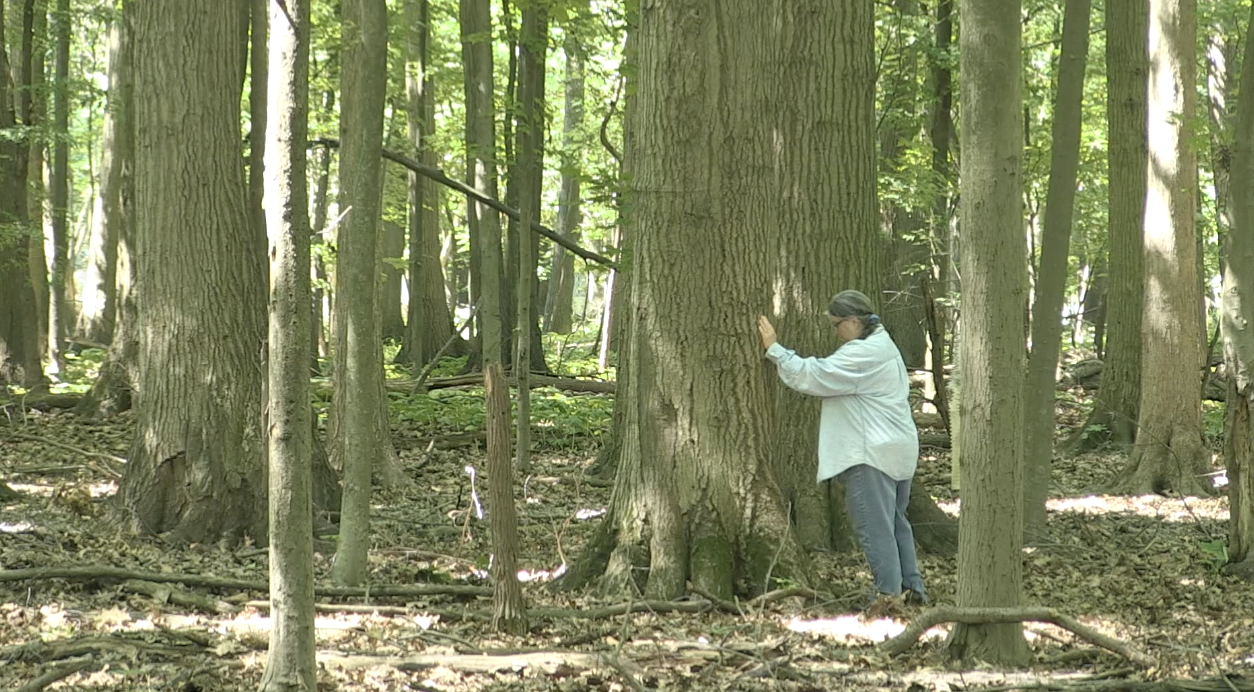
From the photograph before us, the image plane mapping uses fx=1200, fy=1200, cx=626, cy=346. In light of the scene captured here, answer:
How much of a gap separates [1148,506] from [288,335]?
27.9ft

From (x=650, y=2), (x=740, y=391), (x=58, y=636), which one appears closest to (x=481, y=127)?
(x=650, y=2)

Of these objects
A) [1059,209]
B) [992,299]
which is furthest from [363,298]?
[1059,209]

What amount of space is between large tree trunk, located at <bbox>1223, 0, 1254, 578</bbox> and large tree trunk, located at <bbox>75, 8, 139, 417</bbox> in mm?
10761

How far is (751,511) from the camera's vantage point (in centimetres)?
650

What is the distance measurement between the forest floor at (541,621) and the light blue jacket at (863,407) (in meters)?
0.76

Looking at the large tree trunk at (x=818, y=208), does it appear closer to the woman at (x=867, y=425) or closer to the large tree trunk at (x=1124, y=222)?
the woman at (x=867, y=425)

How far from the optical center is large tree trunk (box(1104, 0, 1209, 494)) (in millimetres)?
10906

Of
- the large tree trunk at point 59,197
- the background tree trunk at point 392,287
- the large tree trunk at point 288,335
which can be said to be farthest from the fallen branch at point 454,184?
the background tree trunk at point 392,287

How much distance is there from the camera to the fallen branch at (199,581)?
6.20 meters

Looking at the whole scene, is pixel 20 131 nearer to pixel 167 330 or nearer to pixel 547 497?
pixel 167 330

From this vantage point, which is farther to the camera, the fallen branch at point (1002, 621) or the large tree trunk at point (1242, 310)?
the large tree trunk at point (1242, 310)

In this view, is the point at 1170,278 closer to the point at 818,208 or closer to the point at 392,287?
Result: the point at 818,208

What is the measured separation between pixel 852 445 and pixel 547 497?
13.6 feet

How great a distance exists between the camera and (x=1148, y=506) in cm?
1023
